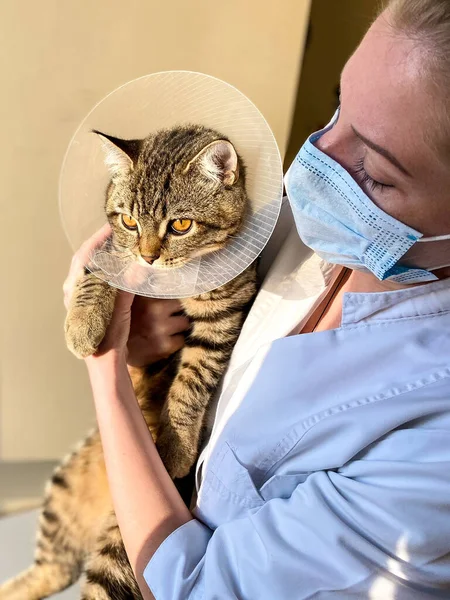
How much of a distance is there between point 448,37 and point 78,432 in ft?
4.70

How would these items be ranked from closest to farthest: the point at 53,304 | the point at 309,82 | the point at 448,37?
the point at 448,37 → the point at 53,304 → the point at 309,82

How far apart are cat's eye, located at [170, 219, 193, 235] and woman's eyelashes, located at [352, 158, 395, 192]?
35cm

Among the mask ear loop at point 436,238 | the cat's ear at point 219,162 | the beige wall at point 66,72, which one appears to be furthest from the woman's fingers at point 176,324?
the mask ear loop at point 436,238

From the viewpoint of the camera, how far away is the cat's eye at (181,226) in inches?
37.5

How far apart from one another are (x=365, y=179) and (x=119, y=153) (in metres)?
0.45

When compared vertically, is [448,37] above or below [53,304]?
above

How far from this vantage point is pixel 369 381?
2.45 ft

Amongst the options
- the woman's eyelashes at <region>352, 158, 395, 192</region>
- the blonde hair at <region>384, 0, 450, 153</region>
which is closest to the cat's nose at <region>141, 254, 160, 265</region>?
the woman's eyelashes at <region>352, 158, 395, 192</region>

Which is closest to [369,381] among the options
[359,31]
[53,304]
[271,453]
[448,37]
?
[271,453]

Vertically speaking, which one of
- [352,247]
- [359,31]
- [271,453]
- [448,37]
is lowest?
[271,453]

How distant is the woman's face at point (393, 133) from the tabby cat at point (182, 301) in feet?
0.79

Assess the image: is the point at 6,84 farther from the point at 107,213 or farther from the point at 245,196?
the point at 245,196

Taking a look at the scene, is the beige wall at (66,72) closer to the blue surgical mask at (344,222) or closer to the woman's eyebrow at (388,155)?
the blue surgical mask at (344,222)

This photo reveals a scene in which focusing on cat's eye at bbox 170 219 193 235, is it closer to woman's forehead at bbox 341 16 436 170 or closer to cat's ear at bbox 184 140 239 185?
cat's ear at bbox 184 140 239 185
